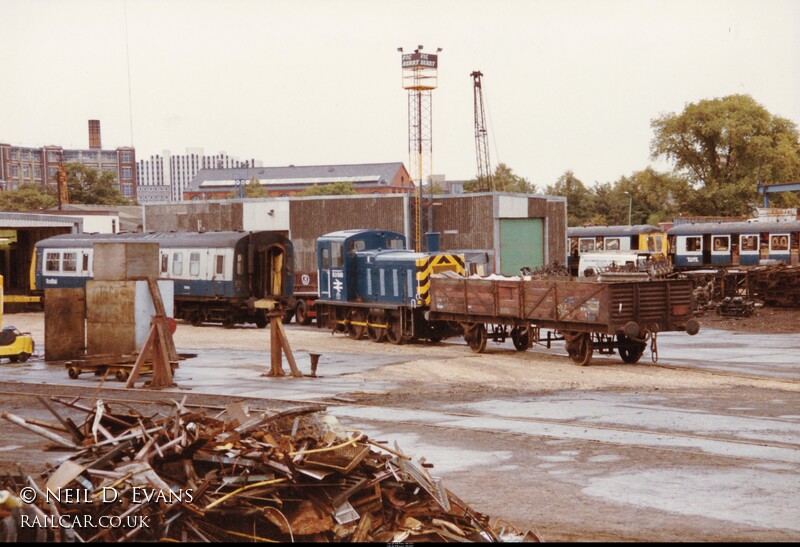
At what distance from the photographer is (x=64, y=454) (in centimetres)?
1147

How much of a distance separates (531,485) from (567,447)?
2.07 metres

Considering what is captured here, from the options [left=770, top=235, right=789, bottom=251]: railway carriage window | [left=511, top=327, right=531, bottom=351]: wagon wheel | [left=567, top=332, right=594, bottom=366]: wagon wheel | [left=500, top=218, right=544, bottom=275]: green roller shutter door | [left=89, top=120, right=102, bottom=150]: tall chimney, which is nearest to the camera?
[left=567, top=332, right=594, bottom=366]: wagon wheel

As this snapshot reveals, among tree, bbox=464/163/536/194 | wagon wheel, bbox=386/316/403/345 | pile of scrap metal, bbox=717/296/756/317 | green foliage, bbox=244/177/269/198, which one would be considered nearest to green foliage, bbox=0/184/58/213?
green foliage, bbox=244/177/269/198

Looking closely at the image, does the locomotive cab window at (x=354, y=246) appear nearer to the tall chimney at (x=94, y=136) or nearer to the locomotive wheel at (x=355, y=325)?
the locomotive wheel at (x=355, y=325)

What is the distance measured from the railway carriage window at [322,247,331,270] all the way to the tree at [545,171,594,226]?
219ft

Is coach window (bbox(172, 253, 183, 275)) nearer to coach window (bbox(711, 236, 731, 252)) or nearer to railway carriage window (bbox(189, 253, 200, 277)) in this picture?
railway carriage window (bbox(189, 253, 200, 277))

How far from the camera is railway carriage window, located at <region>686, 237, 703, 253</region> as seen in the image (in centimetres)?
4872

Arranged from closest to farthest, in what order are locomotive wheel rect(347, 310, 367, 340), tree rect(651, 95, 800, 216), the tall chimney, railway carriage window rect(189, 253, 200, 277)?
locomotive wheel rect(347, 310, 367, 340), railway carriage window rect(189, 253, 200, 277), tree rect(651, 95, 800, 216), the tall chimney

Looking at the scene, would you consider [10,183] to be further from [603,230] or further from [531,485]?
[531,485]

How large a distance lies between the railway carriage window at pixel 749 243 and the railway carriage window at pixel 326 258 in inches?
1033

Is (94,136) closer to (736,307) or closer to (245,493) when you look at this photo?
(736,307)

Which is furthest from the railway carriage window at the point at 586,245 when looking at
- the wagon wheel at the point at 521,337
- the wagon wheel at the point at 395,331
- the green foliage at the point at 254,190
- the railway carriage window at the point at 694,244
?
the green foliage at the point at 254,190

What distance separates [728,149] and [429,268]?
5255 centimetres

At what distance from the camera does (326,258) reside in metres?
29.7
